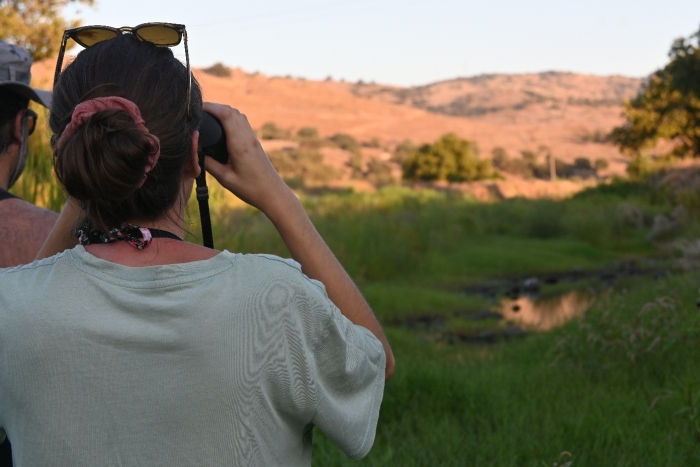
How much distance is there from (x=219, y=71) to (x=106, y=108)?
80.8m

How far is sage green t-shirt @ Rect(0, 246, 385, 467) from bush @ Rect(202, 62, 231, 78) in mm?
79698

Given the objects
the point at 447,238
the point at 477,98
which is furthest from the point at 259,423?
the point at 477,98

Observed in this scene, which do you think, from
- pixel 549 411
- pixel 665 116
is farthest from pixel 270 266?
pixel 665 116

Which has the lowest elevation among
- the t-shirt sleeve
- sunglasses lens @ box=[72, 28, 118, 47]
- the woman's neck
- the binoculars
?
the t-shirt sleeve

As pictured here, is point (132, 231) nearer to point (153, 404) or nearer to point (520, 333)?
point (153, 404)

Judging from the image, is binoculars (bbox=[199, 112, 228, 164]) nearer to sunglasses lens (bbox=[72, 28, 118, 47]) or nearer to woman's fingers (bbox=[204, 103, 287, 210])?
woman's fingers (bbox=[204, 103, 287, 210])

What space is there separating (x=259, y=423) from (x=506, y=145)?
195 feet

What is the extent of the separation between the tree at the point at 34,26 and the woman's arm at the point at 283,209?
1071 centimetres

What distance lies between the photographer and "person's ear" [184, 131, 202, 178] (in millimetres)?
1353

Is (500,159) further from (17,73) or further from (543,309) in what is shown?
(17,73)

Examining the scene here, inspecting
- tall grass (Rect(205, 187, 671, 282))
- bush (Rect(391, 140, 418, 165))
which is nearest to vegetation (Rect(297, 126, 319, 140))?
bush (Rect(391, 140, 418, 165))

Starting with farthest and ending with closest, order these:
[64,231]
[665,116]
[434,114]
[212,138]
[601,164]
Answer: [434,114]
[601,164]
[665,116]
[64,231]
[212,138]

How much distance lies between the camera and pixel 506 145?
195 ft

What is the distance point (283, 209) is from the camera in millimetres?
1480
